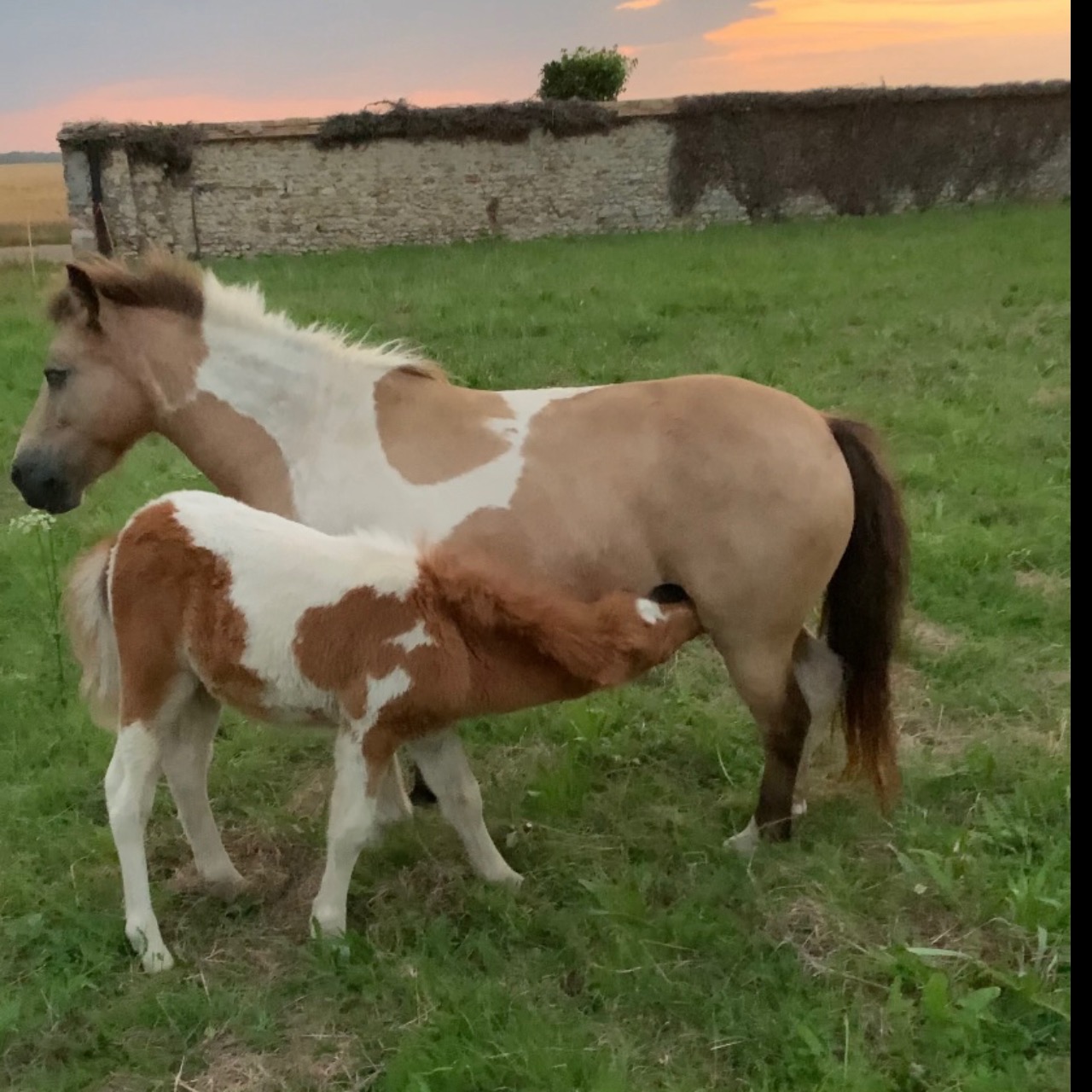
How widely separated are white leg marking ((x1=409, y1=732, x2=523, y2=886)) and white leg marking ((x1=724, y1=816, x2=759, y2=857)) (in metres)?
0.65

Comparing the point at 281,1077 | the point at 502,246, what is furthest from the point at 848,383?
the point at 502,246

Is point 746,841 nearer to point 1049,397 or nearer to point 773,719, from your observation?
point 773,719

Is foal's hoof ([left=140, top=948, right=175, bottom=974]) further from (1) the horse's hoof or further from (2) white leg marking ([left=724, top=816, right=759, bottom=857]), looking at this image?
(2) white leg marking ([left=724, top=816, right=759, bottom=857])

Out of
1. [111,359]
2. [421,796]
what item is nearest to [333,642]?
[421,796]

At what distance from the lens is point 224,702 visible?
2.68 m

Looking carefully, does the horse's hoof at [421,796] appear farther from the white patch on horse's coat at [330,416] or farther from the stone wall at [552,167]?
the stone wall at [552,167]

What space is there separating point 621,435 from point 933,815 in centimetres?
152

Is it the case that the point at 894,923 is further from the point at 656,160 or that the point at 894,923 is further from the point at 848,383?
the point at 656,160

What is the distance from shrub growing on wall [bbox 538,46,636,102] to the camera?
2011 cm

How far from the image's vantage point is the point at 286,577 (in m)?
2.54

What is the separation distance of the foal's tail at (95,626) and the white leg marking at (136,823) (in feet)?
0.77

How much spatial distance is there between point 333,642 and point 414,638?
0.21m

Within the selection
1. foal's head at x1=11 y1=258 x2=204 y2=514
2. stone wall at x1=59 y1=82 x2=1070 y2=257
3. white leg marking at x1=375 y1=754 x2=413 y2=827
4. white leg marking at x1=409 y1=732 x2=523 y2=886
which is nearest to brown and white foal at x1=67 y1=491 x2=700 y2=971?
white leg marking at x1=409 y1=732 x2=523 y2=886

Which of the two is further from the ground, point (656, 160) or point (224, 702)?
point (656, 160)
